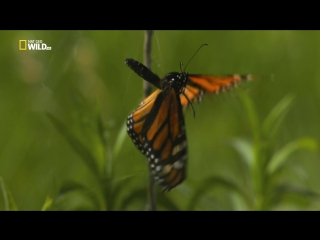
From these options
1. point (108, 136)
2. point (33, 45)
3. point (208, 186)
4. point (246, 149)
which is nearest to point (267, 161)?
point (246, 149)

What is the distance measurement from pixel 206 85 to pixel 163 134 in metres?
0.18

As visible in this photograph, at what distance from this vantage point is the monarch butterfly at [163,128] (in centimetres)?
113

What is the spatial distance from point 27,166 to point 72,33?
49 cm

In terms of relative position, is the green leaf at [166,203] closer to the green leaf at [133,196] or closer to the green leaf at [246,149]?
the green leaf at [133,196]

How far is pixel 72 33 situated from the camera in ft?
4.95

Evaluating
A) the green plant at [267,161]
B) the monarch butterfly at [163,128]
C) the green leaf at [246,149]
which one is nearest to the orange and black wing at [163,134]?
the monarch butterfly at [163,128]

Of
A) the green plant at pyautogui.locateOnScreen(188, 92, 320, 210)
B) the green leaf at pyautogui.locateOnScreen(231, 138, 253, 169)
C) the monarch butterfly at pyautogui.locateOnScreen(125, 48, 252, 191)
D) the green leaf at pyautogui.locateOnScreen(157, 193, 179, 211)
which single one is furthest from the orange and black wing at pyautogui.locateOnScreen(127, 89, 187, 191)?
the green leaf at pyautogui.locateOnScreen(231, 138, 253, 169)

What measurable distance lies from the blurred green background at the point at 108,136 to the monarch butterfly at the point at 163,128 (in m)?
0.06

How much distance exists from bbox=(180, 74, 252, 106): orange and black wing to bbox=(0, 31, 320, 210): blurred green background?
0.02 metres

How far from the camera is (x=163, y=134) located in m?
1.17

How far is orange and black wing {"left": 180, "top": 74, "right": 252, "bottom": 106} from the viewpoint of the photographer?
1.25 m

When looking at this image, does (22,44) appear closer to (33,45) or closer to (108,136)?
(33,45)

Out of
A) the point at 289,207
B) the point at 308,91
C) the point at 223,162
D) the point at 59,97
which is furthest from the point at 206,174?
the point at 59,97

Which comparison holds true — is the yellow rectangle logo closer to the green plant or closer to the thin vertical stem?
the thin vertical stem
